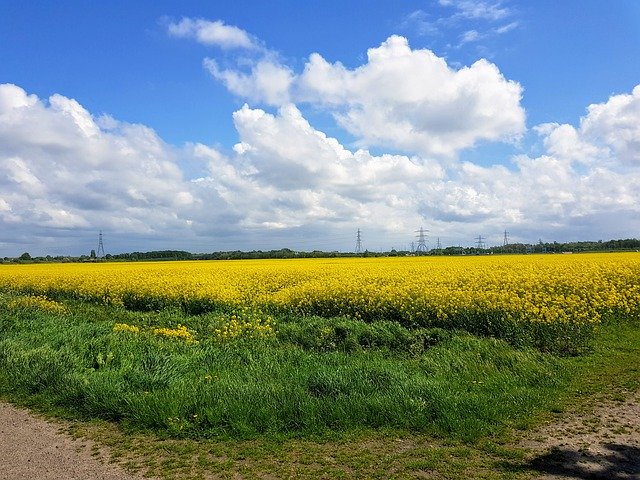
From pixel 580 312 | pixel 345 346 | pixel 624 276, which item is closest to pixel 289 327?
pixel 345 346

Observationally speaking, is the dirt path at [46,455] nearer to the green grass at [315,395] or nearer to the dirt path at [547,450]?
the dirt path at [547,450]

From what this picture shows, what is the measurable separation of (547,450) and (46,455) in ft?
18.2

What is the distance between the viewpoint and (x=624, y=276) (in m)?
16.7

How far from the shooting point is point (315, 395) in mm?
6875

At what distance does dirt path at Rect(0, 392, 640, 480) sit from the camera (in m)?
4.79

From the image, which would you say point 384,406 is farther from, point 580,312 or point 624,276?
point 624,276

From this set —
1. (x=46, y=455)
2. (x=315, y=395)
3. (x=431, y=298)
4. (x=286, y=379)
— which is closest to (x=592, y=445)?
(x=315, y=395)

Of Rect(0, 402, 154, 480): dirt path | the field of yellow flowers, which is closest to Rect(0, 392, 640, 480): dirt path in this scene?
Rect(0, 402, 154, 480): dirt path

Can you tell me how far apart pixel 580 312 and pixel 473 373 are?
16.5ft

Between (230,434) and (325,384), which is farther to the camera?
(325,384)

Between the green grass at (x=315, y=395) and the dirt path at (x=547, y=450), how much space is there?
0.25 meters

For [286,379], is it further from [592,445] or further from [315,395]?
[592,445]

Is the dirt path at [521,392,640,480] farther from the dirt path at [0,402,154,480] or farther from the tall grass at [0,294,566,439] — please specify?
the dirt path at [0,402,154,480]

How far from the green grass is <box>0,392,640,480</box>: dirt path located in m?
0.25
